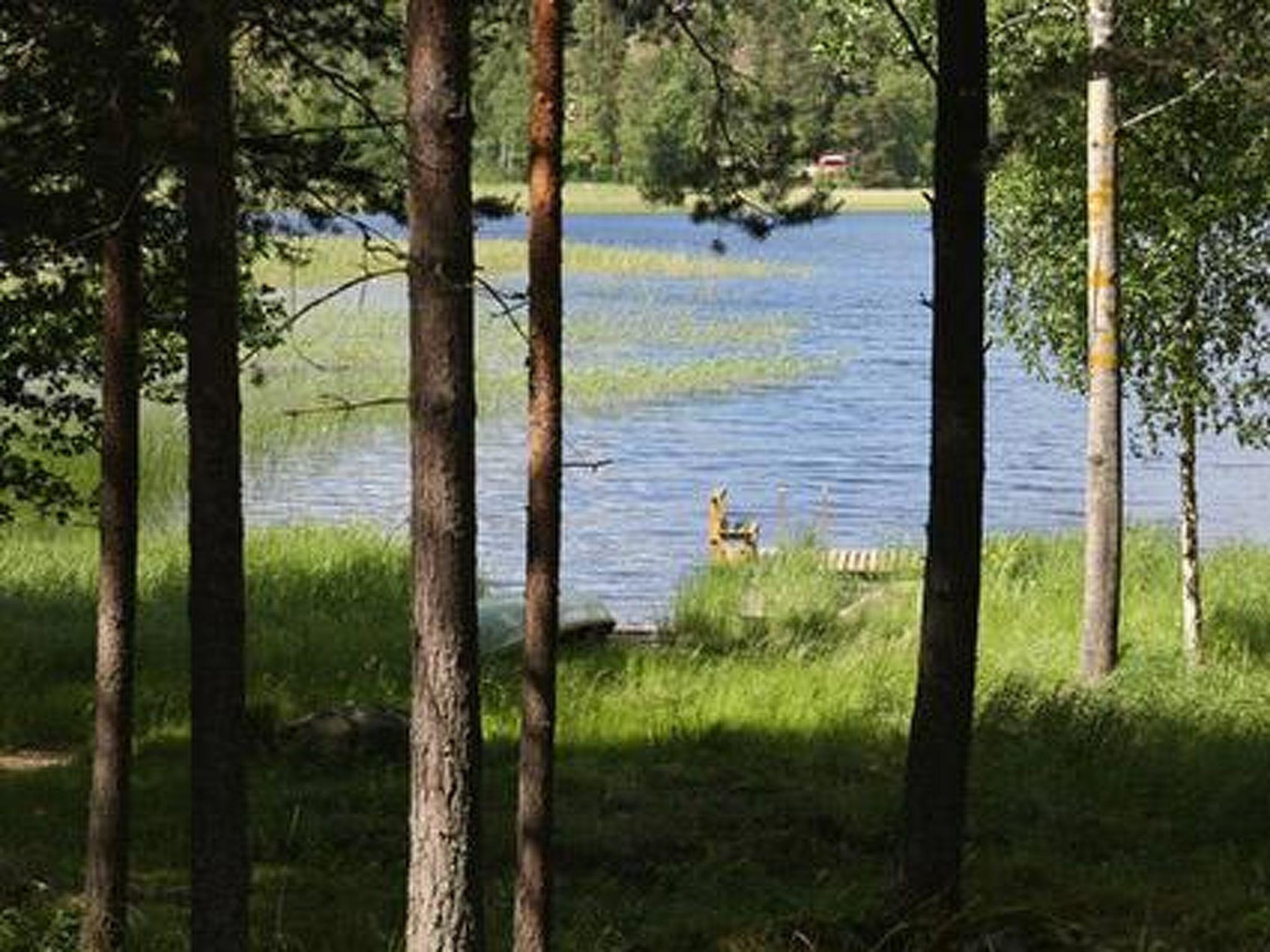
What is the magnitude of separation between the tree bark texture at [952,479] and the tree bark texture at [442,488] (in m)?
2.34

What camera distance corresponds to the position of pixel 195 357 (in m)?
7.95

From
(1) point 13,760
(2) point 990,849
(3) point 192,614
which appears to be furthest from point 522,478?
(3) point 192,614

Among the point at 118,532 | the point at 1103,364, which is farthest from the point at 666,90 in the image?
the point at 118,532

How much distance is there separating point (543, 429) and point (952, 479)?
221 cm

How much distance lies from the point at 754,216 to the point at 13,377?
6.11 m

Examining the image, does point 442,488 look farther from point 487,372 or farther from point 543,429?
point 487,372

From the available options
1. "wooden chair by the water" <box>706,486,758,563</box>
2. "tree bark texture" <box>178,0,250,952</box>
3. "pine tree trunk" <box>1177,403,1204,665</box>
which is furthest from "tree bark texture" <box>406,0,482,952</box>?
"wooden chair by the water" <box>706,486,758,563</box>

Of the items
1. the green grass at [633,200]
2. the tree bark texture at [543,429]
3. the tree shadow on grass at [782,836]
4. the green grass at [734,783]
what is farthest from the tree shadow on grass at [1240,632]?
the green grass at [633,200]

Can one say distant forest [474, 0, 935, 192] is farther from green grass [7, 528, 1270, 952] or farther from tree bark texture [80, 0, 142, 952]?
green grass [7, 528, 1270, 952]

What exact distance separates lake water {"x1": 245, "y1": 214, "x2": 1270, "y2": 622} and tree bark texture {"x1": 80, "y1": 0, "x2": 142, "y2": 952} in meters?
12.4

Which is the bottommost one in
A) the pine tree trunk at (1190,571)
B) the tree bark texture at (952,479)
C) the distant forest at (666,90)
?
the pine tree trunk at (1190,571)

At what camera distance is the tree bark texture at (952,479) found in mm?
7938

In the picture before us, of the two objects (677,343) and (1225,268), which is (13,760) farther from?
(677,343)

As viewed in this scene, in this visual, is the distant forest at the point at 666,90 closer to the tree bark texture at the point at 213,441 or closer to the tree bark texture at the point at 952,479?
the tree bark texture at the point at 213,441
